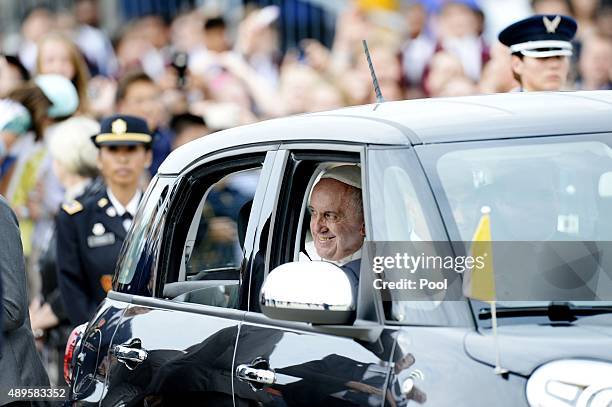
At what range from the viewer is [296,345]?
459 centimetres

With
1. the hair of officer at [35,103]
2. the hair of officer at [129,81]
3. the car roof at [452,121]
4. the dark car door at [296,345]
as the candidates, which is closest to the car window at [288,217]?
the dark car door at [296,345]

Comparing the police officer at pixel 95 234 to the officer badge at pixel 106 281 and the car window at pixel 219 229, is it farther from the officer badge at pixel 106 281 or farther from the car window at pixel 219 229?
the car window at pixel 219 229

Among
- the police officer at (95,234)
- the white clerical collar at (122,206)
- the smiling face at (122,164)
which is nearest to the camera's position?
the police officer at (95,234)

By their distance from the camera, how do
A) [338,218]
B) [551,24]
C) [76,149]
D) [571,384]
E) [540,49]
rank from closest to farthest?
1. [571,384]
2. [338,218]
3. [540,49]
4. [551,24]
5. [76,149]

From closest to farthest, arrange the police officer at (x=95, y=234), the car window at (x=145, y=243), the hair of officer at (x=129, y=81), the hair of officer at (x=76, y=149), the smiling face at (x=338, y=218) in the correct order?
the smiling face at (x=338, y=218) → the car window at (x=145, y=243) → the police officer at (x=95, y=234) → the hair of officer at (x=76, y=149) → the hair of officer at (x=129, y=81)

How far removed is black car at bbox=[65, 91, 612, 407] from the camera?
3953 millimetres

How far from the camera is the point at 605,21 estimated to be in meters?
11.0

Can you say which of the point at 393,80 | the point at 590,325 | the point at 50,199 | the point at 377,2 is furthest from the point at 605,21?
the point at 590,325

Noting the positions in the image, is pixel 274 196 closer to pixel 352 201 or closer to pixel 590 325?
pixel 352 201

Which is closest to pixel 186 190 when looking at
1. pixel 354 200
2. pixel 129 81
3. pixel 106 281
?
pixel 354 200

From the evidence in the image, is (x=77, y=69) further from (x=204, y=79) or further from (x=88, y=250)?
(x=88, y=250)

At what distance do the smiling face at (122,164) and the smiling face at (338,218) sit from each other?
361 centimetres

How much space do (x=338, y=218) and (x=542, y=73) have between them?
9.47ft

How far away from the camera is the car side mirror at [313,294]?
4184mm
